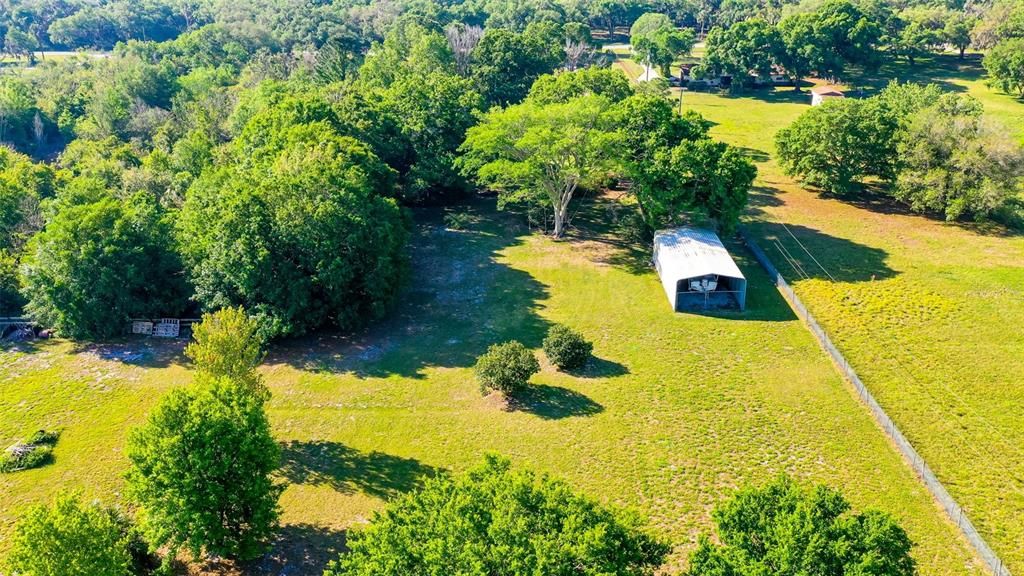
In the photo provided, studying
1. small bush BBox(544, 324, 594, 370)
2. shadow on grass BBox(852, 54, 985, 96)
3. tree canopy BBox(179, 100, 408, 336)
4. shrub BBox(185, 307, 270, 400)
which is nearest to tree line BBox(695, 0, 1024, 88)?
shadow on grass BBox(852, 54, 985, 96)

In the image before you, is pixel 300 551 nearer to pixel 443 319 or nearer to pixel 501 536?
pixel 501 536

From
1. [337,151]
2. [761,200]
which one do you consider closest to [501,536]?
[337,151]

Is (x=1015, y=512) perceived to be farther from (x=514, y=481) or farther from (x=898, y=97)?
(x=898, y=97)

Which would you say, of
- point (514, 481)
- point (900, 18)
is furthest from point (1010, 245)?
point (900, 18)

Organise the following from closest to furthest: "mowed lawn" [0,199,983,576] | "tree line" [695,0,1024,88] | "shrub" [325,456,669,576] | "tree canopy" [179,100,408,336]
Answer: "shrub" [325,456,669,576]
"mowed lawn" [0,199,983,576]
"tree canopy" [179,100,408,336]
"tree line" [695,0,1024,88]

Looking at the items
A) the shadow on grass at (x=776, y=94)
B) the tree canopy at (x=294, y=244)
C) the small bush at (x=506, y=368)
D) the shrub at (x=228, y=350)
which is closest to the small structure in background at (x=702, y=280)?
the small bush at (x=506, y=368)

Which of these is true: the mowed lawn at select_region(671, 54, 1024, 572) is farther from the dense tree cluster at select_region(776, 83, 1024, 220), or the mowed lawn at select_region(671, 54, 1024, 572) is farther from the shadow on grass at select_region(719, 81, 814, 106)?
the shadow on grass at select_region(719, 81, 814, 106)
